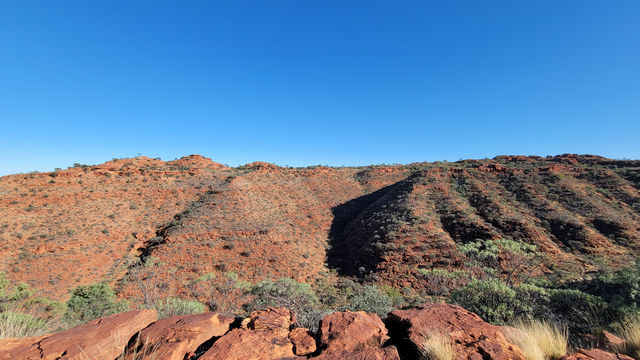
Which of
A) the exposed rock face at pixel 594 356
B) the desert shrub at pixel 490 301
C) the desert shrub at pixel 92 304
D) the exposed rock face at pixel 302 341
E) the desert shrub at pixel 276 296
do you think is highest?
the exposed rock face at pixel 594 356

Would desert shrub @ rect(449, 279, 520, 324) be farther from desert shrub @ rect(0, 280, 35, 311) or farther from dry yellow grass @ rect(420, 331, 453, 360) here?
desert shrub @ rect(0, 280, 35, 311)

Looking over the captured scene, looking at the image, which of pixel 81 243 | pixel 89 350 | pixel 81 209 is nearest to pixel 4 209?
pixel 81 209

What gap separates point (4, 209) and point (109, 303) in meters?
15.9

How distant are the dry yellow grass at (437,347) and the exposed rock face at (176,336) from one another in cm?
317

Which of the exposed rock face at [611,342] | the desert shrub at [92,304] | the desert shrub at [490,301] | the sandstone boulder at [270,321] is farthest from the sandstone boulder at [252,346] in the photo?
the desert shrub at [92,304]

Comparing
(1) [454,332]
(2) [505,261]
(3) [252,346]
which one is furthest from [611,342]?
(2) [505,261]

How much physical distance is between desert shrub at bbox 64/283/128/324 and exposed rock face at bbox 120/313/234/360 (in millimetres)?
7474

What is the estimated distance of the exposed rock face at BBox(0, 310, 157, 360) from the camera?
10.2 ft

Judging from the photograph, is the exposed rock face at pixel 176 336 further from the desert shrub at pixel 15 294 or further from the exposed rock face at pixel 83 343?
the desert shrub at pixel 15 294

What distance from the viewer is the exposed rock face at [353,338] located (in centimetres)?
287

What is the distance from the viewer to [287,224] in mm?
19672

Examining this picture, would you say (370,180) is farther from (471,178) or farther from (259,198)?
(259,198)

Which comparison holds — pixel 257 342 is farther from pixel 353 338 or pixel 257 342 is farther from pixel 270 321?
pixel 353 338

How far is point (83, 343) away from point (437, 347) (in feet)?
16.7
